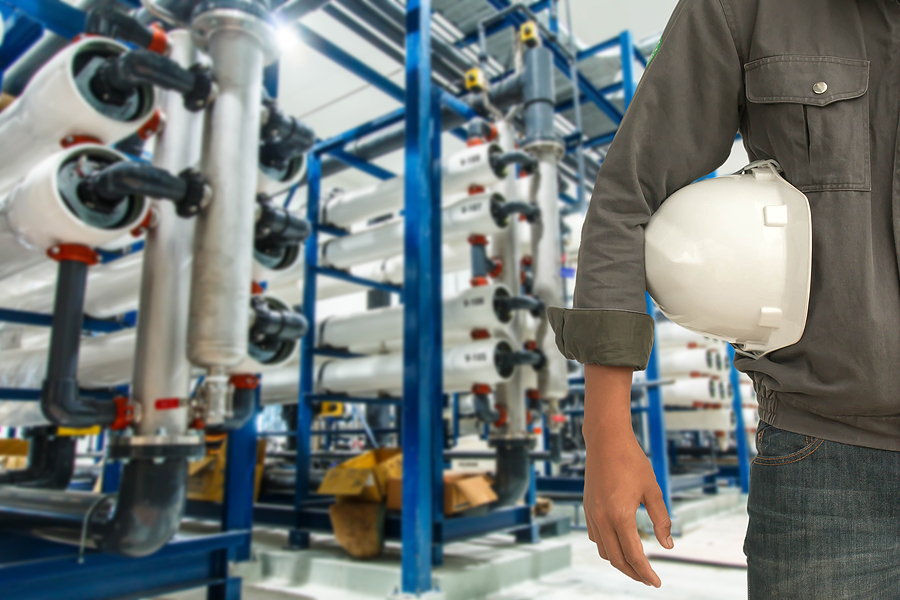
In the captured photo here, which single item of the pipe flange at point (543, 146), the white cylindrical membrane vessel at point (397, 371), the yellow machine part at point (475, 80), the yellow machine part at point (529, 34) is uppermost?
the yellow machine part at point (529, 34)

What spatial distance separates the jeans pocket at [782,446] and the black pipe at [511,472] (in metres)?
2.03

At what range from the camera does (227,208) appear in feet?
5.49

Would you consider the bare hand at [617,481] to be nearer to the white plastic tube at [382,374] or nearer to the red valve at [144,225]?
the red valve at [144,225]

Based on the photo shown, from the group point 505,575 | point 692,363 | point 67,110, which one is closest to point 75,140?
point 67,110

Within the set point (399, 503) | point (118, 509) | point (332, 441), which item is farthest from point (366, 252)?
point (332, 441)

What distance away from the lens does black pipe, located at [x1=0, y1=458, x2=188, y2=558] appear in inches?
60.4

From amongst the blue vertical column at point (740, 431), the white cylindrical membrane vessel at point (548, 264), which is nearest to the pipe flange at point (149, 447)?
the white cylindrical membrane vessel at point (548, 264)

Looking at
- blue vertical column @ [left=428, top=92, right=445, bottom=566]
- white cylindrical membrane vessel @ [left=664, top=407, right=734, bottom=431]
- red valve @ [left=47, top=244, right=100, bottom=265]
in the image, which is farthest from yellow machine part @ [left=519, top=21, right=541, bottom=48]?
white cylindrical membrane vessel @ [left=664, top=407, right=734, bottom=431]

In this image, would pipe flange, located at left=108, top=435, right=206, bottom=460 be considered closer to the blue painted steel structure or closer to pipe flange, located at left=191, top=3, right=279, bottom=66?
the blue painted steel structure

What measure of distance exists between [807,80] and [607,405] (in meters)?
0.37

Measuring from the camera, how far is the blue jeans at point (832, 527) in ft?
1.69

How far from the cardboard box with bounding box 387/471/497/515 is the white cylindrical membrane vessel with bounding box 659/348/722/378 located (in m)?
2.47

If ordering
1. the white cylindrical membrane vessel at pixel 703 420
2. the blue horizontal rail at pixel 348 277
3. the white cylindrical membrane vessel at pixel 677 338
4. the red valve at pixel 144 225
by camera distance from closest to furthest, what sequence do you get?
the red valve at pixel 144 225, the blue horizontal rail at pixel 348 277, the white cylindrical membrane vessel at pixel 677 338, the white cylindrical membrane vessel at pixel 703 420

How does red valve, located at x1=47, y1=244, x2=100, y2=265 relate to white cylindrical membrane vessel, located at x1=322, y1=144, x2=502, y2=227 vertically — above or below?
below
